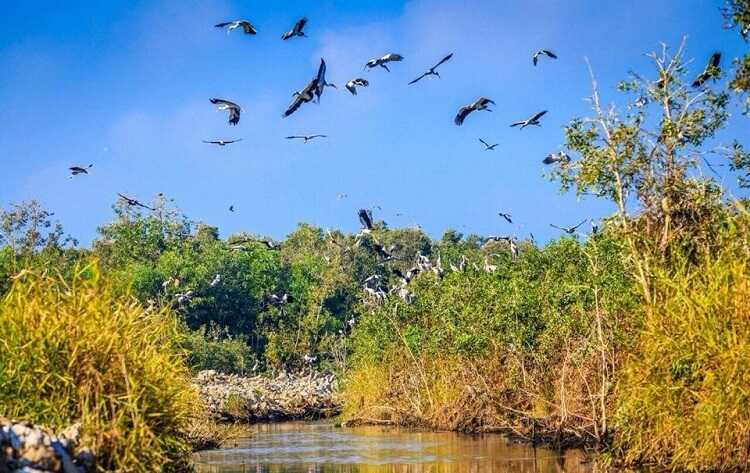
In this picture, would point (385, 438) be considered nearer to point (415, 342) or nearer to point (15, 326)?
point (415, 342)

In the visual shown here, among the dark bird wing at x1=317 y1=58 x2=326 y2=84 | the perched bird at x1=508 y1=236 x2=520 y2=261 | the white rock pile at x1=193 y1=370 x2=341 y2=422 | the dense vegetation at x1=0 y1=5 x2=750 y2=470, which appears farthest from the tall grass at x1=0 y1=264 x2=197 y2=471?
the white rock pile at x1=193 y1=370 x2=341 y2=422

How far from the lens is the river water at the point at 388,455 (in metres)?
21.3

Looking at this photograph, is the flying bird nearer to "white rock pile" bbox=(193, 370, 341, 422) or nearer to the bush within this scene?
"white rock pile" bbox=(193, 370, 341, 422)

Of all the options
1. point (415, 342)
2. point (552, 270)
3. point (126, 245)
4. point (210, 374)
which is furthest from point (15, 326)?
point (126, 245)

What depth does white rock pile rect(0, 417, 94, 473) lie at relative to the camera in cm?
1032

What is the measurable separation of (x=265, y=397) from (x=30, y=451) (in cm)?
3335

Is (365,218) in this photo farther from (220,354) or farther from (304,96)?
(220,354)

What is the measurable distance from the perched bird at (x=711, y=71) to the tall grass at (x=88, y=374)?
10.4 m

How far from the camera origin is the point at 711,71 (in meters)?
18.7

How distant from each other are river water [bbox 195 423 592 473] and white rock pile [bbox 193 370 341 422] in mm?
9760

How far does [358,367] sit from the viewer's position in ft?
122

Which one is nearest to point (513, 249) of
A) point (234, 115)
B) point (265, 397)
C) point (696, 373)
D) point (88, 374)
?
point (234, 115)

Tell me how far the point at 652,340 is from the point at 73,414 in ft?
27.8

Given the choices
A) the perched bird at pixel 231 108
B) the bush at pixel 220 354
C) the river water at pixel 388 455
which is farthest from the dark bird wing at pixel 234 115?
the bush at pixel 220 354
